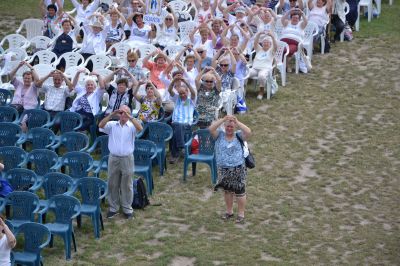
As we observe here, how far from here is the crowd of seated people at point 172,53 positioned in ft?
61.8

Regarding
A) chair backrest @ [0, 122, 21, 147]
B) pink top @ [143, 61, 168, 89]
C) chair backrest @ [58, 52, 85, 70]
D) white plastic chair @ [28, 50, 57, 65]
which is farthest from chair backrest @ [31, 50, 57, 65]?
chair backrest @ [0, 122, 21, 147]

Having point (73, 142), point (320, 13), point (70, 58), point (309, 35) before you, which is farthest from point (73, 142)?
point (320, 13)

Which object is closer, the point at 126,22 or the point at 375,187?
the point at 375,187

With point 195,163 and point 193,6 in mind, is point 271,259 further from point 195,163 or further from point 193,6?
point 193,6

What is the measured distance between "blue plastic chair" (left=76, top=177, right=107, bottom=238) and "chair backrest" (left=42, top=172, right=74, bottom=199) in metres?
0.20

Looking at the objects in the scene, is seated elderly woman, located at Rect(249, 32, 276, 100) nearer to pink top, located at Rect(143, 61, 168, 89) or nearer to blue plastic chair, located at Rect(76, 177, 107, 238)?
pink top, located at Rect(143, 61, 168, 89)

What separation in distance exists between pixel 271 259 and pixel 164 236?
166 cm

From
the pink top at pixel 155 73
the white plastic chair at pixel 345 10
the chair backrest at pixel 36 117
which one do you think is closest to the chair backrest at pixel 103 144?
the chair backrest at pixel 36 117

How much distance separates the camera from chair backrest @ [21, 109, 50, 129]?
18859 millimetres

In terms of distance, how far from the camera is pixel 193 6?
2433 cm

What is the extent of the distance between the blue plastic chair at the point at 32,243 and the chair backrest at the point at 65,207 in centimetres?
71

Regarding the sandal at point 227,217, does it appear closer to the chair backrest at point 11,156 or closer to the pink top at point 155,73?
the chair backrest at point 11,156

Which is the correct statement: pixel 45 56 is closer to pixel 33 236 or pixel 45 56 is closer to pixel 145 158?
pixel 145 158

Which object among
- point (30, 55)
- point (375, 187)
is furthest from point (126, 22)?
point (375, 187)
